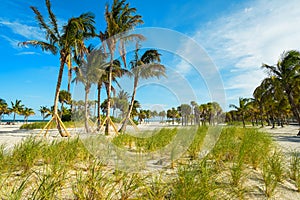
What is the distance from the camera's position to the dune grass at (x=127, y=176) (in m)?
2.29

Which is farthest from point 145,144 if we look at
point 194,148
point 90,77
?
point 90,77

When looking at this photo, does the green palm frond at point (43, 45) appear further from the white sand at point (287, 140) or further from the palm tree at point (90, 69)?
the white sand at point (287, 140)

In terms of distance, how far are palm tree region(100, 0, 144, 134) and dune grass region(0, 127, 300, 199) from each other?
30.8ft

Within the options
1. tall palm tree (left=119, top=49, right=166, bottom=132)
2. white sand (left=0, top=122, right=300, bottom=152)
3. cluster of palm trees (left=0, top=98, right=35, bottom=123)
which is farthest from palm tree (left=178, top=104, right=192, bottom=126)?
cluster of palm trees (left=0, top=98, right=35, bottom=123)

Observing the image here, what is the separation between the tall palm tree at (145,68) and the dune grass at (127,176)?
28.9ft

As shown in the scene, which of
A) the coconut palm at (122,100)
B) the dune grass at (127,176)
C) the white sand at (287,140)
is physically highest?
the coconut palm at (122,100)

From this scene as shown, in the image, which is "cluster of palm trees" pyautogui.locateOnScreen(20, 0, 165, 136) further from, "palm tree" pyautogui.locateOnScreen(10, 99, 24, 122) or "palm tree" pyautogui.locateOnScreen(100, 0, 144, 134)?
"palm tree" pyautogui.locateOnScreen(10, 99, 24, 122)

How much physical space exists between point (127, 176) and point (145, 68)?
1237 centimetres

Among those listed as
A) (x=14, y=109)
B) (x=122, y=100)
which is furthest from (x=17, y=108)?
(x=122, y=100)

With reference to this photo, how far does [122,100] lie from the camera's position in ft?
53.0

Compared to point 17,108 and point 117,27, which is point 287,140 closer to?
point 117,27

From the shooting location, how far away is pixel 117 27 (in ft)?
43.0

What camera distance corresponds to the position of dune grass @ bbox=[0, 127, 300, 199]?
229 centimetres

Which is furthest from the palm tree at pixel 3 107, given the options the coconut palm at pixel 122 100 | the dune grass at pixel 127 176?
the dune grass at pixel 127 176
